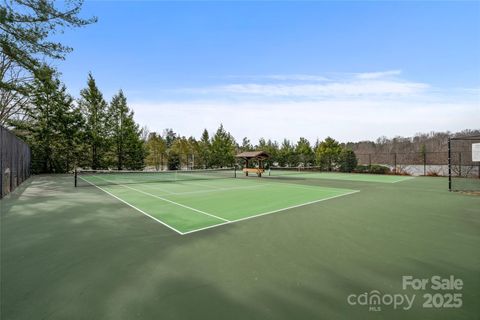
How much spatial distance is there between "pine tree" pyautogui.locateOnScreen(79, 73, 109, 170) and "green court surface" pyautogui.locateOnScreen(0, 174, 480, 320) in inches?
766

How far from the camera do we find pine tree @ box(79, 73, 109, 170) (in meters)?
22.9

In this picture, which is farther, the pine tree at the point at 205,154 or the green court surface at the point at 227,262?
the pine tree at the point at 205,154

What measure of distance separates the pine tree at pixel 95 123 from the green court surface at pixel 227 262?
19.5m

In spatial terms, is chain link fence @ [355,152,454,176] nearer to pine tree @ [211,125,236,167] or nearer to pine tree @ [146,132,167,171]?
pine tree @ [211,125,236,167]

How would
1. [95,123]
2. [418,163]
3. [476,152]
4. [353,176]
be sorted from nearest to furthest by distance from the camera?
[476,152]
[353,176]
[418,163]
[95,123]

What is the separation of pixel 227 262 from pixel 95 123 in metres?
25.8

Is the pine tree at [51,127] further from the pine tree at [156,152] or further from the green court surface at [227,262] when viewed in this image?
the green court surface at [227,262]

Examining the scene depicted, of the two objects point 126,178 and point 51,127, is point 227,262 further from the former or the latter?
point 51,127

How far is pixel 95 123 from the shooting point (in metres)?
23.5

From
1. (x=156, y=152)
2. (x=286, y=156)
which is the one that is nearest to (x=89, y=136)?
(x=156, y=152)

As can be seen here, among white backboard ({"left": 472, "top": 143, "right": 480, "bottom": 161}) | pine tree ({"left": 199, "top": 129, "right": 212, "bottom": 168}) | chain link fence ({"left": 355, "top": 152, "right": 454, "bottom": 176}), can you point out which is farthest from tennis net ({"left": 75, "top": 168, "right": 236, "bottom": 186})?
chain link fence ({"left": 355, "top": 152, "right": 454, "bottom": 176})

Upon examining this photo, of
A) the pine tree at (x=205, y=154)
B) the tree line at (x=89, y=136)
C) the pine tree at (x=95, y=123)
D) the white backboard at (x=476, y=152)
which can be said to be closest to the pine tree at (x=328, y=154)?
the tree line at (x=89, y=136)

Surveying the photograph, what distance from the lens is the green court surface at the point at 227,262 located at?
2262 mm

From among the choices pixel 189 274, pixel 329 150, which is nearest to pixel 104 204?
pixel 189 274
